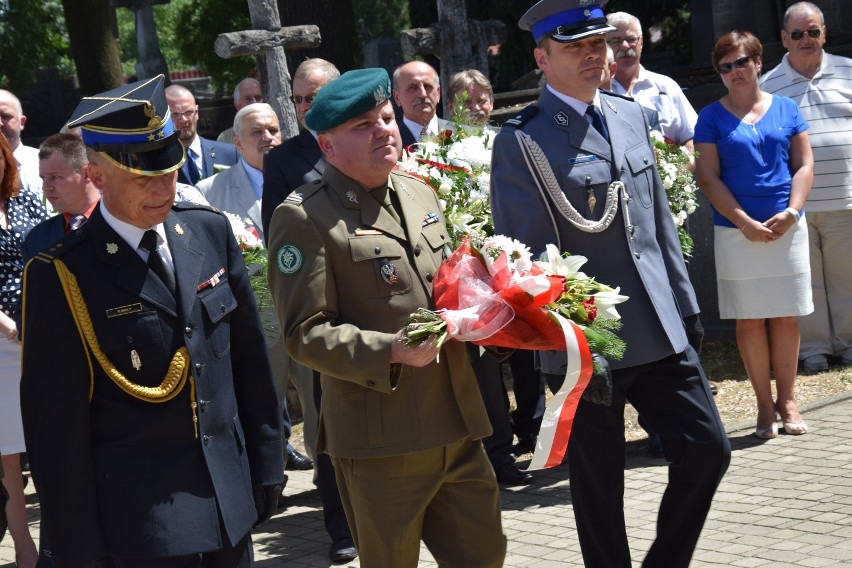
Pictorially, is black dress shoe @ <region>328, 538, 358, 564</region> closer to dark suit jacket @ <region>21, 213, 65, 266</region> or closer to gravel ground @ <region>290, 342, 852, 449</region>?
dark suit jacket @ <region>21, 213, 65, 266</region>

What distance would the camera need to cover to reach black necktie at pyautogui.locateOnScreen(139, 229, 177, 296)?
378 cm

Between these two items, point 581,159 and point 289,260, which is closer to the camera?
point 289,260

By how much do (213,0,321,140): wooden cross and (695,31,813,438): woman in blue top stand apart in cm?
328

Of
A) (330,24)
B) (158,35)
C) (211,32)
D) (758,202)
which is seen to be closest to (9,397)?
(758,202)

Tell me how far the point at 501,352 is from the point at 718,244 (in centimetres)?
392

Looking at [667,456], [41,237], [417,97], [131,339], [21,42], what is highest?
[21,42]

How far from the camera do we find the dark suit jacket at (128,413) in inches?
141

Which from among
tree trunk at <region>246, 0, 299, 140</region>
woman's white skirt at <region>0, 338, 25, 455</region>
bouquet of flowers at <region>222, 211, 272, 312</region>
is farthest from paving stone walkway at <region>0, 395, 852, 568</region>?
tree trunk at <region>246, 0, 299, 140</region>

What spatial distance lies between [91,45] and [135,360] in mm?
18299

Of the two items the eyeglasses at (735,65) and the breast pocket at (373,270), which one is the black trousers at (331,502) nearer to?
the breast pocket at (373,270)

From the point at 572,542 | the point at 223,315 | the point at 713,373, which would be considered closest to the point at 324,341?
the point at 223,315

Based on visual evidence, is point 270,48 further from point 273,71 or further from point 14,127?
point 14,127

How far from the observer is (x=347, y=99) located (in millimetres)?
3984

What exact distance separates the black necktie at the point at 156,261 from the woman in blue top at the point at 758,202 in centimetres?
452
